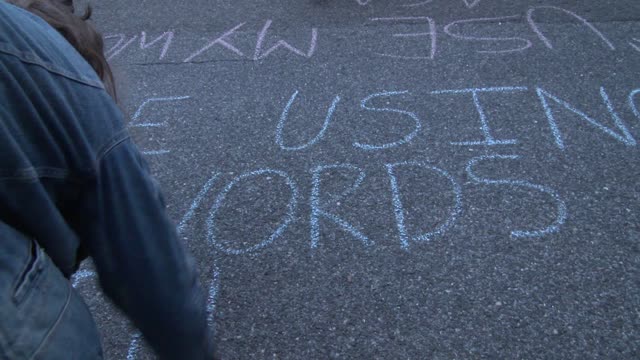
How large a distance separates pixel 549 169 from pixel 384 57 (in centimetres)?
166

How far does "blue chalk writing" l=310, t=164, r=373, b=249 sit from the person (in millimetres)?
1374

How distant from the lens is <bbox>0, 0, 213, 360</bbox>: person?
886mm

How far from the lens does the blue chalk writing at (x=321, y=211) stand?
2.47 m

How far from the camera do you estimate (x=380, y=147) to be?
3025 mm

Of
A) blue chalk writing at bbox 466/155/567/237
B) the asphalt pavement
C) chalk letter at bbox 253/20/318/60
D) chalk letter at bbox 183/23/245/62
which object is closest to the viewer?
the asphalt pavement

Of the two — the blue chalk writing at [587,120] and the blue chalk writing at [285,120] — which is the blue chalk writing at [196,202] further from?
the blue chalk writing at [587,120]

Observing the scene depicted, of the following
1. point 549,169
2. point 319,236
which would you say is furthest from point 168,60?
point 549,169

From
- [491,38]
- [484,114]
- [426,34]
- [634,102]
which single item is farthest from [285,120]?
[634,102]

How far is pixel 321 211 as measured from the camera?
8.61 ft

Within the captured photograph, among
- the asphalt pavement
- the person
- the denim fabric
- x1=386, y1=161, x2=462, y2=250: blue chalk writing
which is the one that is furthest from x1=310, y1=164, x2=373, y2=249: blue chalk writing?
the denim fabric

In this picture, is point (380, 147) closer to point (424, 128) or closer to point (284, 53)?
point (424, 128)

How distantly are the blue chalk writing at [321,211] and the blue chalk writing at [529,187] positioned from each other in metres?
0.55

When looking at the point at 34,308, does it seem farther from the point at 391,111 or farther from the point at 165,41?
the point at 165,41

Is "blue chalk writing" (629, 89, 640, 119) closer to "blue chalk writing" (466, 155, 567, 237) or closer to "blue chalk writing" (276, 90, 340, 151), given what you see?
"blue chalk writing" (466, 155, 567, 237)
